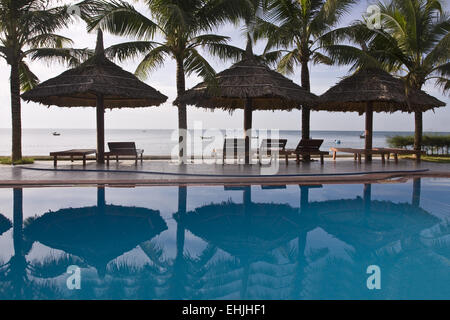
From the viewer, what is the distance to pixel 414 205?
7258mm

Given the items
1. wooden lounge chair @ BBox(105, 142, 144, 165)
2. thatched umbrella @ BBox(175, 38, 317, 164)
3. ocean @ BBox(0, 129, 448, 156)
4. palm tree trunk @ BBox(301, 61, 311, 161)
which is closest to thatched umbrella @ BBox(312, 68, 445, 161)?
palm tree trunk @ BBox(301, 61, 311, 161)

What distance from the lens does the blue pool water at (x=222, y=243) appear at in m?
3.69

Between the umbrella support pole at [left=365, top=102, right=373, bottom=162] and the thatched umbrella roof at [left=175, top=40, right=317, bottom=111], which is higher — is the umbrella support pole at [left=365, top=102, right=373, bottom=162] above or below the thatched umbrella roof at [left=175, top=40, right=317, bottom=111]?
below

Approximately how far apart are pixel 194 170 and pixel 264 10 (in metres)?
5.93

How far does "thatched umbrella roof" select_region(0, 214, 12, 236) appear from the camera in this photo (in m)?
5.53

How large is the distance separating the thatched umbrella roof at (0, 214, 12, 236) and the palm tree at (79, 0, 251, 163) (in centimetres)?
574

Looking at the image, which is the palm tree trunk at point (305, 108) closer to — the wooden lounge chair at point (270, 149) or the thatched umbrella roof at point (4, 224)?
the wooden lounge chair at point (270, 149)

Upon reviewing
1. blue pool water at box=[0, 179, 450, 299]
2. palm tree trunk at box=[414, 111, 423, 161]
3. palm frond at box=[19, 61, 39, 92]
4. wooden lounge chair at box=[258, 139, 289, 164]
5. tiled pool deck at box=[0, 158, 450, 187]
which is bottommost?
blue pool water at box=[0, 179, 450, 299]

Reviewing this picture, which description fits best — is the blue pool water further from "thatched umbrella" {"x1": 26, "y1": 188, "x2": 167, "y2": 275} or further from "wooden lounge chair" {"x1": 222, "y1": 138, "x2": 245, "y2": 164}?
"wooden lounge chair" {"x1": 222, "y1": 138, "x2": 245, "y2": 164}

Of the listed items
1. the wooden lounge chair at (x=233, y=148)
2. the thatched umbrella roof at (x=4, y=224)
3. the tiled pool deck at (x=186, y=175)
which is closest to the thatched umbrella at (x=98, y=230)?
the thatched umbrella roof at (x=4, y=224)

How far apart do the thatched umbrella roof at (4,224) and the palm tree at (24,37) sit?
22.0ft

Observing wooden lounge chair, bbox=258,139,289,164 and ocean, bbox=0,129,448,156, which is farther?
ocean, bbox=0,129,448,156

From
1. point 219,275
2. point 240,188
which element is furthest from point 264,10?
point 219,275
